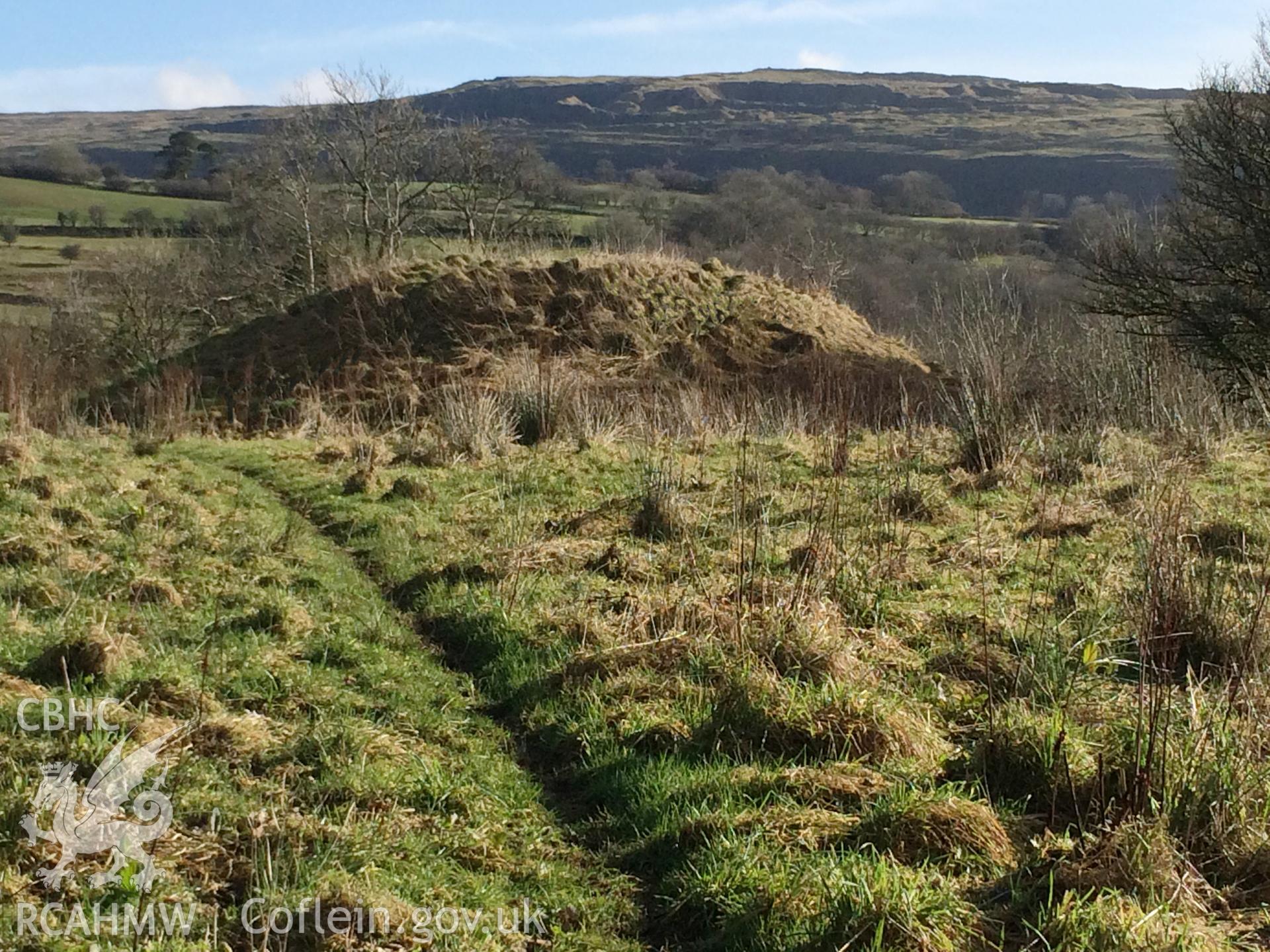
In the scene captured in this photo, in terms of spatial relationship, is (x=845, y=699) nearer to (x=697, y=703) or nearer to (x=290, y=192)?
(x=697, y=703)

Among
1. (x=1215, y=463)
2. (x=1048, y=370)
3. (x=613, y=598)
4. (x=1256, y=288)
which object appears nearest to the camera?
(x=613, y=598)

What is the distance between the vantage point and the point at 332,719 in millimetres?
4875

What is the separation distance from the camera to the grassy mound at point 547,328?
21.1 metres

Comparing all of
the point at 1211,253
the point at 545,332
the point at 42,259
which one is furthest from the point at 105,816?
the point at 42,259

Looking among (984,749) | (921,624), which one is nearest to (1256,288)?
(921,624)

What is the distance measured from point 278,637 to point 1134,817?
439cm

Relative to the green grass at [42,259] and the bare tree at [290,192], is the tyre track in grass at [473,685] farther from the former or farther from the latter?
the green grass at [42,259]

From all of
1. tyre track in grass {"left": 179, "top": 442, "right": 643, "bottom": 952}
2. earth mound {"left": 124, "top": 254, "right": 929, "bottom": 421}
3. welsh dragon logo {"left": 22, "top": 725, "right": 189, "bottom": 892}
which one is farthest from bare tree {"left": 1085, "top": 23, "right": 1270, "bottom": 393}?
welsh dragon logo {"left": 22, "top": 725, "right": 189, "bottom": 892}

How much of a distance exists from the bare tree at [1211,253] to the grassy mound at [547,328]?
4.98 metres

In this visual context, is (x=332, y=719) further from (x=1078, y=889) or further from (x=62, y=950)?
(x=1078, y=889)

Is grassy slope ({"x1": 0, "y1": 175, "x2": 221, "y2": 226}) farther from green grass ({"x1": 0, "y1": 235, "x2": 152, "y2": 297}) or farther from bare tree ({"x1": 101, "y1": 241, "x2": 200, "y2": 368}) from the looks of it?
bare tree ({"x1": 101, "y1": 241, "x2": 200, "y2": 368})

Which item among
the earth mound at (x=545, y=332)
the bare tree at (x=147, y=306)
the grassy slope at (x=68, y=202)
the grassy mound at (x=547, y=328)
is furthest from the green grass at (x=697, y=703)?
the grassy slope at (x=68, y=202)

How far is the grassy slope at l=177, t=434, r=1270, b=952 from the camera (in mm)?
3557

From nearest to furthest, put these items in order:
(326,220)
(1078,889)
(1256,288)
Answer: (1078,889) < (1256,288) < (326,220)
